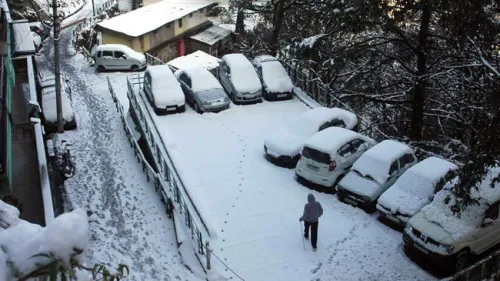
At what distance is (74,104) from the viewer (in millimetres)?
26578

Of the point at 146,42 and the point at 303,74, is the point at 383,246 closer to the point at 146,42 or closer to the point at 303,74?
the point at 303,74

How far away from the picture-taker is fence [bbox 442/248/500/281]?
30.6ft

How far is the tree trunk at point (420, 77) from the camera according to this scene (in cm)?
1946

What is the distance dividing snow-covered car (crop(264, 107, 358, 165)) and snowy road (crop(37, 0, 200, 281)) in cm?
410

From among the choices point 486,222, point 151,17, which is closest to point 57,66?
point 486,222

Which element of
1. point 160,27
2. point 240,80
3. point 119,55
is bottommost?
point 160,27

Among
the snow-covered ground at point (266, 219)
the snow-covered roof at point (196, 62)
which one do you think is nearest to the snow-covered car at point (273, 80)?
the snow-covered ground at point (266, 219)

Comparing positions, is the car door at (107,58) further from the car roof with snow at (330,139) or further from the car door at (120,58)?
the car roof with snow at (330,139)

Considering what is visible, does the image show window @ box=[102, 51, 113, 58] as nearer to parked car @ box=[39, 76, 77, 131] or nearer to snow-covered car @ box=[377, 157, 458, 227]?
parked car @ box=[39, 76, 77, 131]

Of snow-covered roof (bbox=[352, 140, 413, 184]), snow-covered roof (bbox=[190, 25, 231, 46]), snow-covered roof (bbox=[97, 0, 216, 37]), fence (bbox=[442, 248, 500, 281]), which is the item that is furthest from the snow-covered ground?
snow-covered roof (bbox=[190, 25, 231, 46])

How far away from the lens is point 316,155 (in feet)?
52.7

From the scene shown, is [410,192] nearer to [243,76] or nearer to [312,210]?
[312,210]

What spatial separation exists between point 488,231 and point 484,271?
347 centimetres

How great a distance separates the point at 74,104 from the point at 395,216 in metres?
18.1
